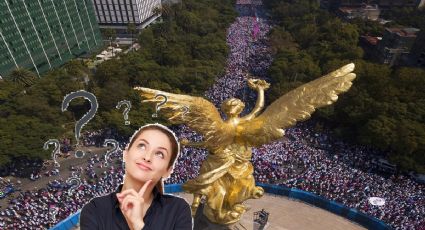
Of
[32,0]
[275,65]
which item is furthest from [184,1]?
[275,65]

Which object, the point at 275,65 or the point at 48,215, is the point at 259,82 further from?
the point at 275,65

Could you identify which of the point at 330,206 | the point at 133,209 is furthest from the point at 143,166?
the point at 330,206

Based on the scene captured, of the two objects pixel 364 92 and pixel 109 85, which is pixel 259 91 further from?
pixel 109 85

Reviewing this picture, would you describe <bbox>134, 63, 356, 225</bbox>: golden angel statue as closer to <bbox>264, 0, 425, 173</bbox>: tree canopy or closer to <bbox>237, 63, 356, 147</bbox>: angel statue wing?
<bbox>237, 63, 356, 147</bbox>: angel statue wing

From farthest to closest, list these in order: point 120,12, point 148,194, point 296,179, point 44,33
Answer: point 120,12 < point 44,33 < point 296,179 < point 148,194

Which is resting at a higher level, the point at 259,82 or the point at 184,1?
the point at 259,82

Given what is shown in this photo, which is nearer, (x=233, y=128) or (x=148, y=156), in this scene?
(x=148, y=156)
